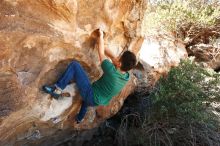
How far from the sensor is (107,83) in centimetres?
453

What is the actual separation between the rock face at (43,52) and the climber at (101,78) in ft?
0.43

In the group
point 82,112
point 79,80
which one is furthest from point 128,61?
point 82,112

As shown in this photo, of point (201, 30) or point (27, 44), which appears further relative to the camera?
point (201, 30)

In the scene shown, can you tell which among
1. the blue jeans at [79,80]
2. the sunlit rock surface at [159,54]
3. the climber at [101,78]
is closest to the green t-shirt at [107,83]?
the climber at [101,78]

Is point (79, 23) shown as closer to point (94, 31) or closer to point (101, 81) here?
point (94, 31)

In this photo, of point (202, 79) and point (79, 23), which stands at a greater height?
point (79, 23)

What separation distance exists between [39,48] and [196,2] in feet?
21.4

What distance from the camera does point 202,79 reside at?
6.37 metres

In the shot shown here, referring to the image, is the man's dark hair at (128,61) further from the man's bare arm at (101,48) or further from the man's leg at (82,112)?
the man's leg at (82,112)

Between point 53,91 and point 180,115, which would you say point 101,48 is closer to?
point 53,91

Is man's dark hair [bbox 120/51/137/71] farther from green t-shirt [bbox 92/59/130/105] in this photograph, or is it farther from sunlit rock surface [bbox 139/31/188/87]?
sunlit rock surface [bbox 139/31/188/87]

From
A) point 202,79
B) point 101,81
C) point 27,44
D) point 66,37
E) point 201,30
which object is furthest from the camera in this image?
point 201,30

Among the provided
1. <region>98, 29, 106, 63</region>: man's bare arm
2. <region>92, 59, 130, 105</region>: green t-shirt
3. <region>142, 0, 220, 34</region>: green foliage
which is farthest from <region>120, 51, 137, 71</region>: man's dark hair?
<region>142, 0, 220, 34</region>: green foliage

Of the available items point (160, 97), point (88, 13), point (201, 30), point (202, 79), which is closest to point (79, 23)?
point (88, 13)
